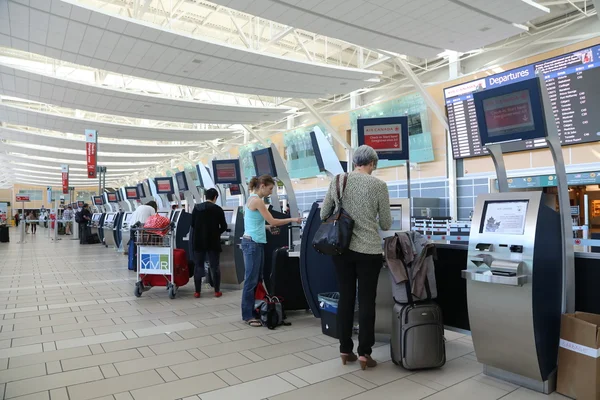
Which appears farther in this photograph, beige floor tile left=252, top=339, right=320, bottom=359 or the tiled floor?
beige floor tile left=252, top=339, right=320, bottom=359

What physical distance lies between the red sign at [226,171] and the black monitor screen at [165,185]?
429 cm

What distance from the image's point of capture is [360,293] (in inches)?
123

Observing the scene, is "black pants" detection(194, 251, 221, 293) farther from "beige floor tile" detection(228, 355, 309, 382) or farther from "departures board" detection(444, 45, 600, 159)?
"departures board" detection(444, 45, 600, 159)

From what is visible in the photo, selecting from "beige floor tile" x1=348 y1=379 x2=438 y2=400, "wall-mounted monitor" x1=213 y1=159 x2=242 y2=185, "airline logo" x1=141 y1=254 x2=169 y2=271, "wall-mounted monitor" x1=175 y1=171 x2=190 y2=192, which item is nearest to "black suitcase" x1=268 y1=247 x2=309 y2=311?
"airline logo" x1=141 y1=254 x2=169 y2=271

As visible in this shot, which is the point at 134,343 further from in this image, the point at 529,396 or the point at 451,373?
the point at 529,396

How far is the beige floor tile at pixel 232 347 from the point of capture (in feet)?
11.8

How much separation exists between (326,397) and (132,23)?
27.6 feet

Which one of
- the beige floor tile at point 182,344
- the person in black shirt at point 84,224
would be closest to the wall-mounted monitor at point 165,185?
the person in black shirt at point 84,224

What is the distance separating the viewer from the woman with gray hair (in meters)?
3.08

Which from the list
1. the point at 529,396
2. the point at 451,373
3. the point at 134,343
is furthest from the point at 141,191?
the point at 529,396

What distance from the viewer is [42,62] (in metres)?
14.6

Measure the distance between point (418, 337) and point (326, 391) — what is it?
0.77 meters

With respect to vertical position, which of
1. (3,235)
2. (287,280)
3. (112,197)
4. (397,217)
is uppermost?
(112,197)

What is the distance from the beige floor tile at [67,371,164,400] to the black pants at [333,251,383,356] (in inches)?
52.3
